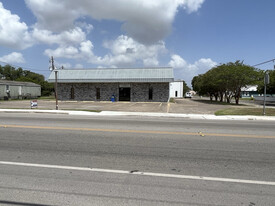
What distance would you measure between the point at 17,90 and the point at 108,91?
74.2 ft

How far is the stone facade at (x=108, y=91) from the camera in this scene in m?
30.9

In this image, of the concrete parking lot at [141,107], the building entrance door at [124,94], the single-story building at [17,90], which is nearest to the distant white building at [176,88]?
the building entrance door at [124,94]

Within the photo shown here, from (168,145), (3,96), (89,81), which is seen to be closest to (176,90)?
(89,81)

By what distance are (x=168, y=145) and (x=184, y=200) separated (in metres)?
2.94

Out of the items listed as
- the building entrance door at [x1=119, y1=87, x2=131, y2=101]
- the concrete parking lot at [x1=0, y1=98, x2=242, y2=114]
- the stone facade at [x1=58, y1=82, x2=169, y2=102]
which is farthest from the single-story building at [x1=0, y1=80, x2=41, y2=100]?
the building entrance door at [x1=119, y1=87, x2=131, y2=101]

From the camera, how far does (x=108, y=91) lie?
3231cm

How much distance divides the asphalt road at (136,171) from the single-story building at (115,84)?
24236mm

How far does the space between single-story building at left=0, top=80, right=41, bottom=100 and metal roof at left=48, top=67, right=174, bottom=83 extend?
1238cm

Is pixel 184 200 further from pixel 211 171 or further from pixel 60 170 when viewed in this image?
pixel 60 170

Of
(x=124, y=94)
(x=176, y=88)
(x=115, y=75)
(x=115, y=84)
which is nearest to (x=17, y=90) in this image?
(x=115, y=84)

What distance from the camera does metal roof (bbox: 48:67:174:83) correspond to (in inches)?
1187

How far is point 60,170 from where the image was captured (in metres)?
4.08

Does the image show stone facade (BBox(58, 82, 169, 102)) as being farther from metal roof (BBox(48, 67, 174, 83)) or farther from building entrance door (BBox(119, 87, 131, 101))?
metal roof (BBox(48, 67, 174, 83))

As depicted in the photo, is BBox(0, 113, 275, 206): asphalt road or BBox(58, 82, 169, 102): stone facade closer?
BBox(0, 113, 275, 206): asphalt road
